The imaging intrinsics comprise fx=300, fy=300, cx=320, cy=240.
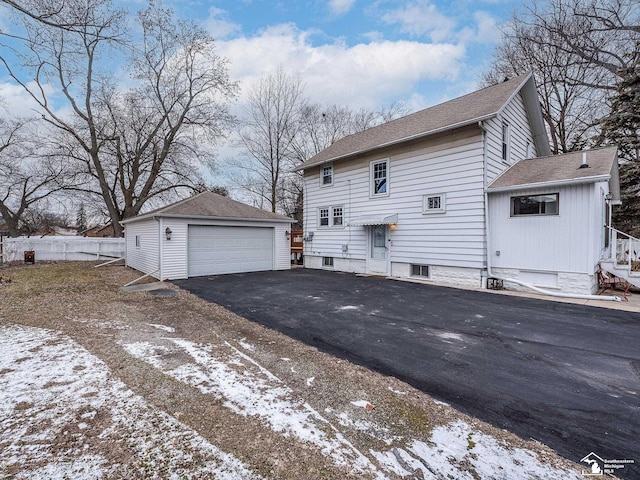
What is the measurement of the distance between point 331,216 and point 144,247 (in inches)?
307

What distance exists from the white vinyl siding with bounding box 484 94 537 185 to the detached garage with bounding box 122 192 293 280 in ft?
26.6

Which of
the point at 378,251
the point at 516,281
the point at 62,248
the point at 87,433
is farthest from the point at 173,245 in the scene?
the point at 62,248

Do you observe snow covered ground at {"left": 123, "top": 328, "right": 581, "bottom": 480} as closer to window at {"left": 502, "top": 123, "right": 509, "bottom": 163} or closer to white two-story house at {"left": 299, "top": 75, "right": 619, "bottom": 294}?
white two-story house at {"left": 299, "top": 75, "right": 619, "bottom": 294}

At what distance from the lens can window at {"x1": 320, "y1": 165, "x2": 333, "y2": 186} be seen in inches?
527

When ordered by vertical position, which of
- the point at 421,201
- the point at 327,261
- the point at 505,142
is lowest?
the point at 327,261

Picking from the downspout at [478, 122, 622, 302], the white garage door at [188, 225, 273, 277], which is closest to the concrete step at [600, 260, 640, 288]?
the downspout at [478, 122, 622, 302]

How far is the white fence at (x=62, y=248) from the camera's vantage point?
Answer: 16219 millimetres

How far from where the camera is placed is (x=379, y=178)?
11523 millimetres

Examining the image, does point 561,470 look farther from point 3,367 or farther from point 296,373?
point 3,367

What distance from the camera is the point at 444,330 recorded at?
16.5ft

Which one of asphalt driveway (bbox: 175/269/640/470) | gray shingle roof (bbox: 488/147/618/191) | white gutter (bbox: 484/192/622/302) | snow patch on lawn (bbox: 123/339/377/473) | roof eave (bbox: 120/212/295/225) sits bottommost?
asphalt driveway (bbox: 175/269/640/470)

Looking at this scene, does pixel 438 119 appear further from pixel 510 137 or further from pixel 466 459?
pixel 466 459

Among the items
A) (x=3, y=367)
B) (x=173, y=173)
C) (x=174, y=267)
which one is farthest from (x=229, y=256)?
(x=173, y=173)

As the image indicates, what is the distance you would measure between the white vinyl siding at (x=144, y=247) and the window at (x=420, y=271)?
893 cm
